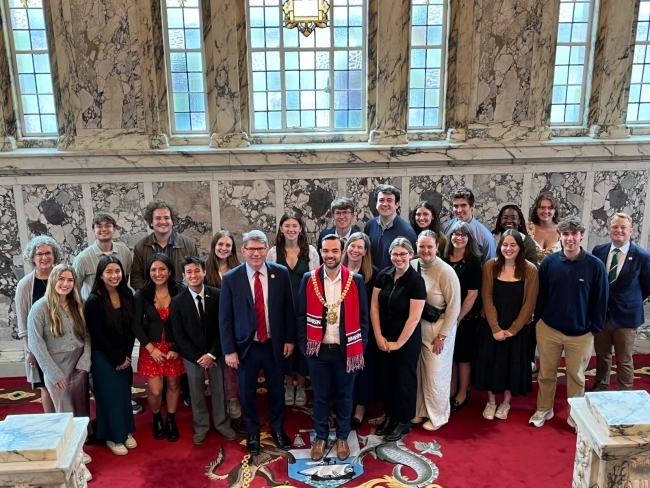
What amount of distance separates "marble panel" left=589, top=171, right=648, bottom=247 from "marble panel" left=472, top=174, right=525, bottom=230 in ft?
3.31

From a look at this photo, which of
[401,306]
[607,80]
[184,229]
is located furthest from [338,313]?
[607,80]

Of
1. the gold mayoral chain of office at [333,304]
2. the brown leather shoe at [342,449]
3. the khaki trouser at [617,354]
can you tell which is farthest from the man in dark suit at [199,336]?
the khaki trouser at [617,354]

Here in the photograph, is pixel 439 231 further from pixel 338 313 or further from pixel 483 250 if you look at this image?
pixel 338 313

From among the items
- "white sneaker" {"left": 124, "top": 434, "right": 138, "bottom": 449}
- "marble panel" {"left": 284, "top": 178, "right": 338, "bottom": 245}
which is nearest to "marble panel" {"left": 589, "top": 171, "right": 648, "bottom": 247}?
"marble panel" {"left": 284, "top": 178, "right": 338, "bottom": 245}

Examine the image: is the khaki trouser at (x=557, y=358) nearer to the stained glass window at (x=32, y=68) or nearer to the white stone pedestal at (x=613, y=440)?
the white stone pedestal at (x=613, y=440)

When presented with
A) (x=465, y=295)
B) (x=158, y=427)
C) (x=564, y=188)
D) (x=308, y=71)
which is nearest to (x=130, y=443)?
(x=158, y=427)

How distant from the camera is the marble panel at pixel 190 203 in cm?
764

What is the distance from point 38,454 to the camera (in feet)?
12.2

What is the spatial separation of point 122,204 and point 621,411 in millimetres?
5808

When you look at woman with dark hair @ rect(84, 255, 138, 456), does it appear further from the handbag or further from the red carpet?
the handbag

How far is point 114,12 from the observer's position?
7.12m

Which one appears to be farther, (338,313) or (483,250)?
(483,250)

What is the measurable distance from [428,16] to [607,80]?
2.35 m

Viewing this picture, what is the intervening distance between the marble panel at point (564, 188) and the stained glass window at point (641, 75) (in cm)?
122
